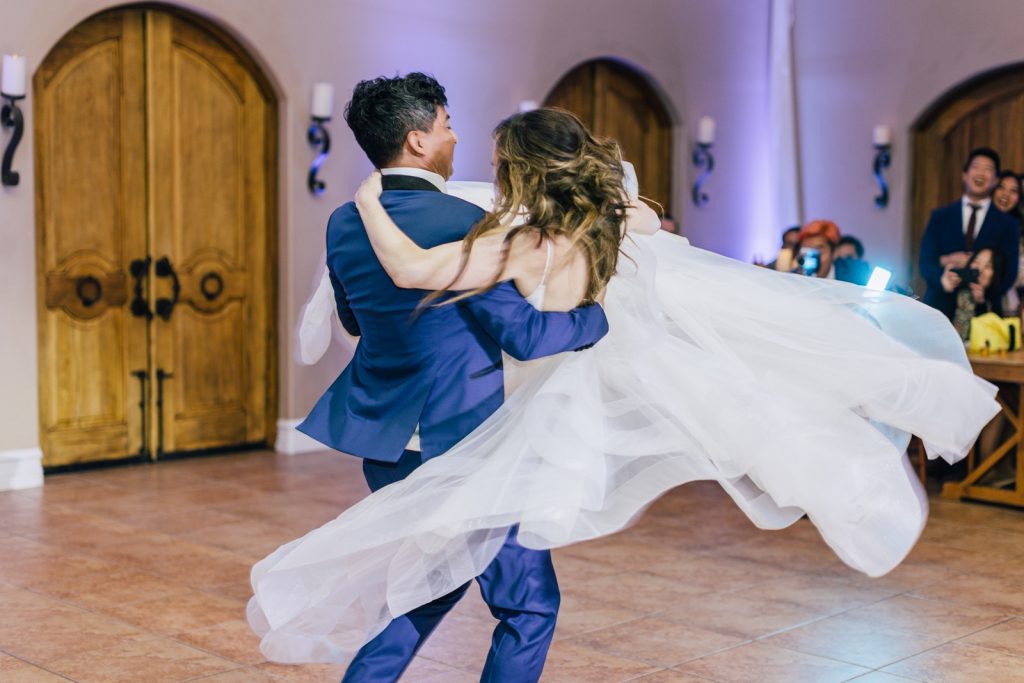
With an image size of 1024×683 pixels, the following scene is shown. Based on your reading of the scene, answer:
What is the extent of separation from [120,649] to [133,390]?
3197 mm

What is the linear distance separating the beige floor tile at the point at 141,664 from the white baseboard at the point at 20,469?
2.60 meters

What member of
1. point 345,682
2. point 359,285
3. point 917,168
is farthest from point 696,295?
point 917,168

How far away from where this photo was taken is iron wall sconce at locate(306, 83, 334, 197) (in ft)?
22.6

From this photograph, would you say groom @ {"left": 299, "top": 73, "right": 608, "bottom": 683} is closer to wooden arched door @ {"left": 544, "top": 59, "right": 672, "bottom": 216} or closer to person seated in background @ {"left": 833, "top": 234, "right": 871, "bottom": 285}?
person seated in background @ {"left": 833, "top": 234, "right": 871, "bottom": 285}

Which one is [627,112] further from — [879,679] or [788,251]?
[879,679]

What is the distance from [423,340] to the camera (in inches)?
93.0

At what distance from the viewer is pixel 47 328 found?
244 inches

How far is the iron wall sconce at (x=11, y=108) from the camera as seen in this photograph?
18.7 feet

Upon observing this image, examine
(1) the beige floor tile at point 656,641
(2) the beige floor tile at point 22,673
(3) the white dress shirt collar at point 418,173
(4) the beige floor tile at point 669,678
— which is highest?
(3) the white dress shirt collar at point 418,173

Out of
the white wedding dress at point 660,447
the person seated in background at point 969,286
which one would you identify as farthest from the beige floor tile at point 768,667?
the person seated in background at point 969,286

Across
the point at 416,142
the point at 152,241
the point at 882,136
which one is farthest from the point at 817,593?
the point at 882,136

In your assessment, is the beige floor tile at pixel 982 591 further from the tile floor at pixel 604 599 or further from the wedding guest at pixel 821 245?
the wedding guest at pixel 821 245

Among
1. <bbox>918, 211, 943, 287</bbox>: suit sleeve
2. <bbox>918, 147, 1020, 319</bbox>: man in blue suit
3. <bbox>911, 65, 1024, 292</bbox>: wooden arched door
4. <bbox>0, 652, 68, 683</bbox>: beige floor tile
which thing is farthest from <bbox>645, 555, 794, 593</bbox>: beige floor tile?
<bbox>911, 65, 1024, 292</bbox>: wooden arched door

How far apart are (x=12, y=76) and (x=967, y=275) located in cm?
451
